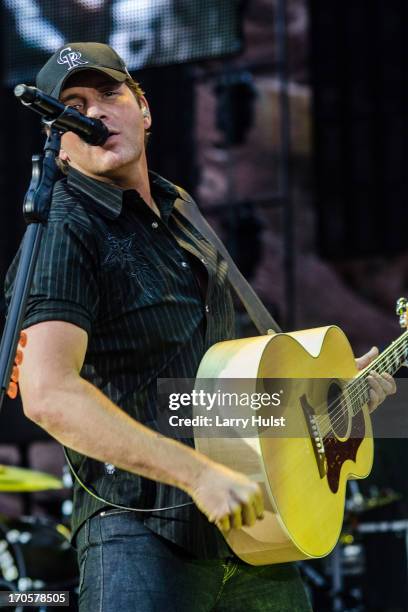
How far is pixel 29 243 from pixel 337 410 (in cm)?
94

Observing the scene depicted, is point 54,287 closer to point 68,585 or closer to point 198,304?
point 198,304

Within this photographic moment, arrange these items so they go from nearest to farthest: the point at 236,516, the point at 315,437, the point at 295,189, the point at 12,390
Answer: the point at 236,516, the point at 12,390, the point at 315,437, the point at 295,189

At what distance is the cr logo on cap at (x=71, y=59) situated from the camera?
2.40 m

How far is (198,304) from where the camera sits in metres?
2.38

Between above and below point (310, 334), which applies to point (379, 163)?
above

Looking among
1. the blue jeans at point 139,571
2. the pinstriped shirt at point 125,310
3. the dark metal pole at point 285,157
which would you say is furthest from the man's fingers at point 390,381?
the dark metal pole at point 285,157

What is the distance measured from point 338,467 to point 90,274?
0.77m

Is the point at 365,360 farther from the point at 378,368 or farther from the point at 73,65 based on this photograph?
the point at 73,65

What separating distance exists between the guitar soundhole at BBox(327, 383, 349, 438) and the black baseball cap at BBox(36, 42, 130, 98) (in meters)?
0.91

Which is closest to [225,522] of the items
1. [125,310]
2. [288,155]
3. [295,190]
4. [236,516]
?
[236,516]

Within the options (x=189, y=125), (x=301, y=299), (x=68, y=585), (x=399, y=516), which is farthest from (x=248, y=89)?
(x=68, y=585)

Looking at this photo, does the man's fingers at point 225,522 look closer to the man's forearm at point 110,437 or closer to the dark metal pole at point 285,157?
the man's forearm at point 110,437

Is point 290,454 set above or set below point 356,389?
below

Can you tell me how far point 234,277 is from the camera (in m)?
2.72
